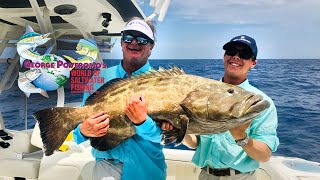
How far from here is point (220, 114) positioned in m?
A: 2.40

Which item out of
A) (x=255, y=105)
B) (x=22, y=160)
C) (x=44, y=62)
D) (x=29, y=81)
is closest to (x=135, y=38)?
(x=255, y=105)

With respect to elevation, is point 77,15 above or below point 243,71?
above

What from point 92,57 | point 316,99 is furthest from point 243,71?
point 316,99

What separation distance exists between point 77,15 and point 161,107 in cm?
506

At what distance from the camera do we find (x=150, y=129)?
259cm

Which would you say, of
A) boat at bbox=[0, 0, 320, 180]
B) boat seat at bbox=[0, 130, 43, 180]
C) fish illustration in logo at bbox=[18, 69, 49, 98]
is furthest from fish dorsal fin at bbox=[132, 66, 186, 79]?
fish illustration in logo at bbox=[18, 69, 49, 98]

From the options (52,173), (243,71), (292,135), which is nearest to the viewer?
(243,71)

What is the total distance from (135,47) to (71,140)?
10.2 feet

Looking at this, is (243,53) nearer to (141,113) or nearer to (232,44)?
(232,44)

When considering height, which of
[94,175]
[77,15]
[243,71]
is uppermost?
[77,15]

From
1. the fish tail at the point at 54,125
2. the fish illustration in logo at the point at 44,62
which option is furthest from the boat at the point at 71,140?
the fish tail at the point at 54,125

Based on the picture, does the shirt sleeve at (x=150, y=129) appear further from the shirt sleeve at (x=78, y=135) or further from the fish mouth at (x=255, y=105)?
the fish mouth at (x=255, y=105)

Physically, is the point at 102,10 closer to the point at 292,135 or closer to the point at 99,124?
the point at 99,124

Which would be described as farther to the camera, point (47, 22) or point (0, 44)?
point (0, 44)
